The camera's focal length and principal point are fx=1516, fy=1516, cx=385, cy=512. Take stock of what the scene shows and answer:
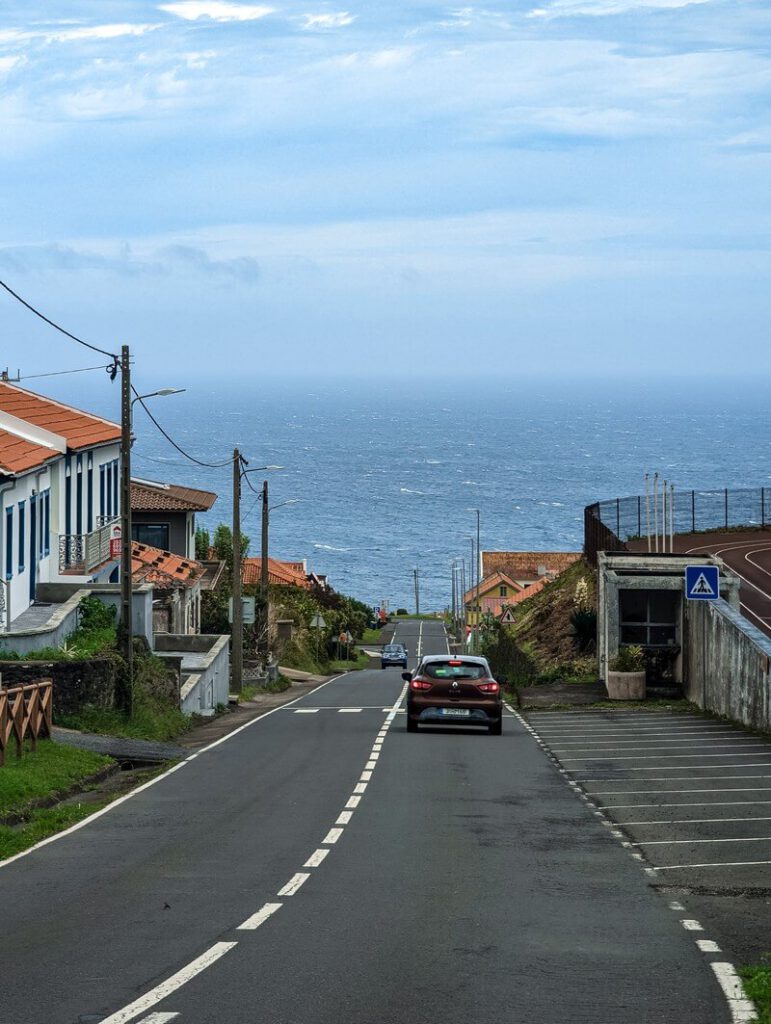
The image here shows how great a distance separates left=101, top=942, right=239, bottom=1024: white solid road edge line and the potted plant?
3019 centimetres

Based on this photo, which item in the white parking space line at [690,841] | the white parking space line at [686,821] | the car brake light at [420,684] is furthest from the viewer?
the car brake light at [420,684]

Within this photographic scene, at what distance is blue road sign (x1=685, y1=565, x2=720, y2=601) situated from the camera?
112ft

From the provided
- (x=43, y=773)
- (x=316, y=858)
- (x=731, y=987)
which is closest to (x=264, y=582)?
(x=43, y=773)

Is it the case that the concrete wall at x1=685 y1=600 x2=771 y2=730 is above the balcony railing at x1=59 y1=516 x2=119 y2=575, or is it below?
below

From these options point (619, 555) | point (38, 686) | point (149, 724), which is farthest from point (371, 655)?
point (38, 686)

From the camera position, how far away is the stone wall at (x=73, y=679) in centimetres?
2691

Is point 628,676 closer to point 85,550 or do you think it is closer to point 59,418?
point 85,550

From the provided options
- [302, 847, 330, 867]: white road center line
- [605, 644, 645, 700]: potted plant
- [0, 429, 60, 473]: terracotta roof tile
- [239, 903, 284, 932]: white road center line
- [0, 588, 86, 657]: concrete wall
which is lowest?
A: [302, 847, 330, 867]: white road center line

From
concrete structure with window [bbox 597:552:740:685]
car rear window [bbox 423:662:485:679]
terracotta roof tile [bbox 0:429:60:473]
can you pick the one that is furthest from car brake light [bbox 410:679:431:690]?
concrete structure with window [bbox 597:552:740:685]

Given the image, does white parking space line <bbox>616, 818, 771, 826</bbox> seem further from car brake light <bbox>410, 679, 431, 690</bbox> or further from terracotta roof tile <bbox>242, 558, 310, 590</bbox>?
terracotta roof tile <bbox>242, 558, 310, 590</bbox>

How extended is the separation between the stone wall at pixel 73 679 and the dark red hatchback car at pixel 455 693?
570 cm

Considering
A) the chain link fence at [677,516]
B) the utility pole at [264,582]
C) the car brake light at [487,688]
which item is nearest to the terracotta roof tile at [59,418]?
the utility pole at [264,582]

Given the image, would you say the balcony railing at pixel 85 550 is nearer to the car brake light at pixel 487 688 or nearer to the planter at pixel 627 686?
the planter at pixel 627 686

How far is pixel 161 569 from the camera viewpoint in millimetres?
53750
